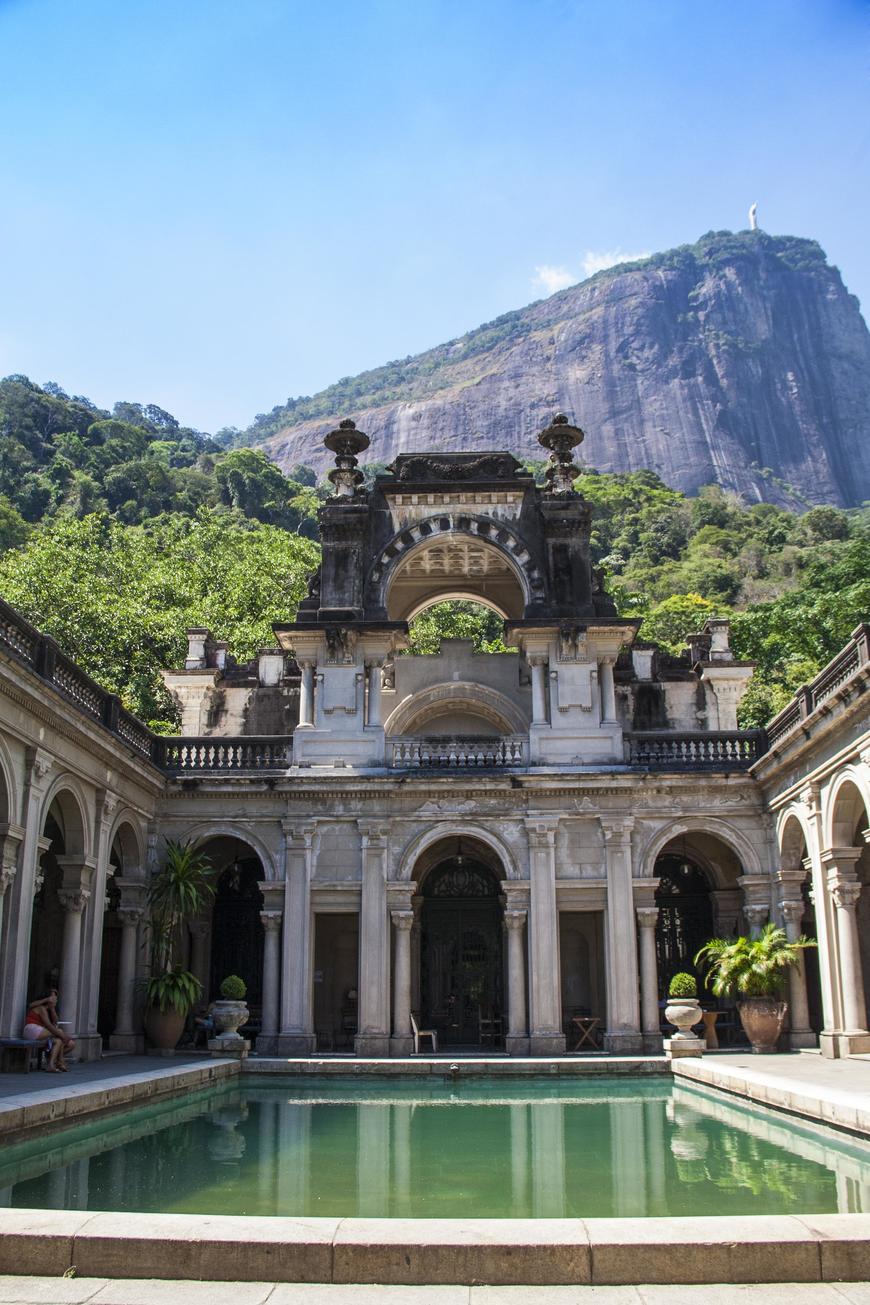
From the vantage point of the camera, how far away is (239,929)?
26.5 meters

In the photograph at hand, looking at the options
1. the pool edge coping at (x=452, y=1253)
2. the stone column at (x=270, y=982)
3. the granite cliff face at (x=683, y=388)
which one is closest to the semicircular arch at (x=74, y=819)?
the stone column at (x=270, y=982)

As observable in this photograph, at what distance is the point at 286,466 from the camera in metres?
173

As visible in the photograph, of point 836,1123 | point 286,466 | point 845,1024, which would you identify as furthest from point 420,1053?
point 286,466

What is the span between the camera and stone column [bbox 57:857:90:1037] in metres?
19.3

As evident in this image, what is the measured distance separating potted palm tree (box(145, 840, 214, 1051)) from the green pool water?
6.34m

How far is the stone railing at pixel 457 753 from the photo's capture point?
24062mm

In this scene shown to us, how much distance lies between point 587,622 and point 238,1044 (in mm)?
10492

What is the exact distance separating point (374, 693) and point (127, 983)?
734cm

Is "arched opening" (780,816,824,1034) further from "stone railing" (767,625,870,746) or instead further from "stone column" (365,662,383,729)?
"stone column" (365,662,383,729)

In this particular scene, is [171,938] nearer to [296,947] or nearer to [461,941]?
[296,947]

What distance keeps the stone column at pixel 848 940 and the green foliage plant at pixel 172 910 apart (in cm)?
1136

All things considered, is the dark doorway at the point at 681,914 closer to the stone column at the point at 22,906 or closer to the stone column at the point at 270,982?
the stone column at the point at 270,982

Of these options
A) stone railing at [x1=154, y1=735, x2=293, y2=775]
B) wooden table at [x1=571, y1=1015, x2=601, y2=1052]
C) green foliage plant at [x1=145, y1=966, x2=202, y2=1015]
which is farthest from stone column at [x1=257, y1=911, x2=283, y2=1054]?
wooden table at [x1=571, y1=1015, x2=601, y2=1052]

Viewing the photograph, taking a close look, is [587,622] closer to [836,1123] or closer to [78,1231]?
[836,1123]
